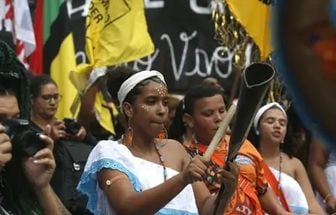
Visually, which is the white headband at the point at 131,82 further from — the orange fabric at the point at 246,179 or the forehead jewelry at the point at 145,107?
the orange fabric at the point at 246,179

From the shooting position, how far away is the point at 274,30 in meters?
1.35

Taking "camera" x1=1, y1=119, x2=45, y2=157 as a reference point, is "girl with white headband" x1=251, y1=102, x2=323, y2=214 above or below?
below

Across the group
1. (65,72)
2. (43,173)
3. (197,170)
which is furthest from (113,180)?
(65,72)

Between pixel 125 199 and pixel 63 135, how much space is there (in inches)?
66.7

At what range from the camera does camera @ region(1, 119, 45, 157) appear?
2.74 m

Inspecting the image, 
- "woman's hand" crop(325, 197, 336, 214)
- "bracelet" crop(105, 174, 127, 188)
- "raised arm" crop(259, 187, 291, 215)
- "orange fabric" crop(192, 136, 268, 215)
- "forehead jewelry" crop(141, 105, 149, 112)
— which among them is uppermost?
"forehead jewelry" crop(141, 105, 149, 112)

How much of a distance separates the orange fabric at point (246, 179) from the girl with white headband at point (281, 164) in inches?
17.2

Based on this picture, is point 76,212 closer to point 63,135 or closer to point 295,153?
point 63,135

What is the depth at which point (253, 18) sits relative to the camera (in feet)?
23.9

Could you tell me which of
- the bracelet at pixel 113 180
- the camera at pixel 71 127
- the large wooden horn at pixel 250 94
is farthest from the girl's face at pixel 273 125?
the large wooden horn at pixel 250 94

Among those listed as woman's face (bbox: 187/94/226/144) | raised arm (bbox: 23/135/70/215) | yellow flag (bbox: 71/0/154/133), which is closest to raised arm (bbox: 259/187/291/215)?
woman's face (bbox: 187/94/226/144)

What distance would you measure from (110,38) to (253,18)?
3.98 ft

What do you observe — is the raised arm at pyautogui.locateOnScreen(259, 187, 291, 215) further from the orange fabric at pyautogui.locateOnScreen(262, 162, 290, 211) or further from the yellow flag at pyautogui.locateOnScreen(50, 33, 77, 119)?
the yellow flag at pyautogui.locateOnScreen(50, 33, 77, 119)

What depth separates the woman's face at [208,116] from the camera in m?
4.73
